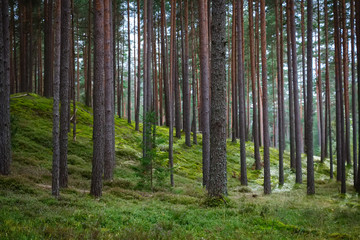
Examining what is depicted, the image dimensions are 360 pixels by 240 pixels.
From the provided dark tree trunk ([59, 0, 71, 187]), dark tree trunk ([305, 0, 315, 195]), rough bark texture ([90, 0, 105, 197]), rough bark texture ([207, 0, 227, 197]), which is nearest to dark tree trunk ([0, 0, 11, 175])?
dark tree trunk ([59, 0, 71, 187])

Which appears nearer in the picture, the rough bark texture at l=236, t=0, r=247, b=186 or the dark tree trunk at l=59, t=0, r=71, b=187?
the dark tree trunk at l=59, t=0, r=71, b=187

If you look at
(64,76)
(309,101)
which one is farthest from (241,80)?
(64,76)

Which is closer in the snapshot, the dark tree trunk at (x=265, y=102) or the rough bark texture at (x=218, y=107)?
the rough bark texture at (x=218, y=107)

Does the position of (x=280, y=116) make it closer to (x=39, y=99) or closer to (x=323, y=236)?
(x=323, y=236)

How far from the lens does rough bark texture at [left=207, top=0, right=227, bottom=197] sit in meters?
9.05

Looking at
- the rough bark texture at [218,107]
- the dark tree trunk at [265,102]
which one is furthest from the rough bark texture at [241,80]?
the rough bark texture at [218,107]

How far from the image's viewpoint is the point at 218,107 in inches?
358

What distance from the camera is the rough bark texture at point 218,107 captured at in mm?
Result: 9055

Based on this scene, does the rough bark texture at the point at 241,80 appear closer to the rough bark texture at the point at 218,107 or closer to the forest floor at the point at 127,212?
the forest floor at the point at 127,212

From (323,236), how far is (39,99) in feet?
76.9

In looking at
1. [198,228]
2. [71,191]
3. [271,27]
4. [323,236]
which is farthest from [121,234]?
[271,27]

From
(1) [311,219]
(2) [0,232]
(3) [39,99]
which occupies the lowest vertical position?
(1) [311,219]

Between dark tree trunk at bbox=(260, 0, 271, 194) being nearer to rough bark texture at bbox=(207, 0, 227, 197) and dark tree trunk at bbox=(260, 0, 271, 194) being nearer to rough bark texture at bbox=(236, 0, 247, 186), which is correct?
rough bark texture at bbox=(236, 0, 247, 186)

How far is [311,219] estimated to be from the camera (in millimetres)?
8305
